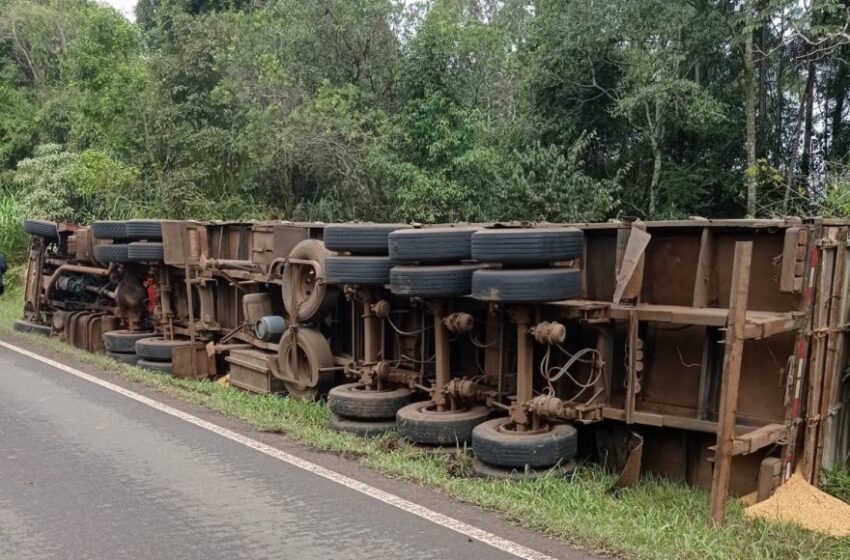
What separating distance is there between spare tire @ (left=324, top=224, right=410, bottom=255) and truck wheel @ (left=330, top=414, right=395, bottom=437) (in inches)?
60.7

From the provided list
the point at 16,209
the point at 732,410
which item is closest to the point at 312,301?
the point at 732,410

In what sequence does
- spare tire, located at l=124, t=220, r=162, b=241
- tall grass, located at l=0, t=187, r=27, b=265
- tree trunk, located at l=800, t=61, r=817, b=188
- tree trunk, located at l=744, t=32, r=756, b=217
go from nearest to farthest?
spare tire, located at l=124, t=220, r=162, b=241 < tree trunk, located at l=744, t=32, r=756, b=217 < tree trunk, located at l=800, t=61, r=817, b=188 < tall grass, located at l=0, t=187, r=27, b=265

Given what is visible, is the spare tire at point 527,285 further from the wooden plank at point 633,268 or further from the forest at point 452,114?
the forest at point 452,114

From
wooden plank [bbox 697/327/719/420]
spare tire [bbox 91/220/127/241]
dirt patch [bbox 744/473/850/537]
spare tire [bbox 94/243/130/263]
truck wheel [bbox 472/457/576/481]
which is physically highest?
spare tire [bbox 91/220/127/241]

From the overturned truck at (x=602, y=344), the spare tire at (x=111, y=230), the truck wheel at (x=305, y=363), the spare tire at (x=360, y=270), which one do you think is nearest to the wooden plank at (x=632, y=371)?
the overturned truck at (x=602, y=344)

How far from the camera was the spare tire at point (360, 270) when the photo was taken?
7.07 m

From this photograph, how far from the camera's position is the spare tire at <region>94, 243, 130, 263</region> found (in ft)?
35.4

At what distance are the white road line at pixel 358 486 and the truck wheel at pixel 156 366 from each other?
919 millimetres

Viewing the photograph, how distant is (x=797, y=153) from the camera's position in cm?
1875

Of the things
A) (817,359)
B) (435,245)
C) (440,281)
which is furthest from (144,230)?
(817,359)

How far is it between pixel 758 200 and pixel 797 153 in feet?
9.55

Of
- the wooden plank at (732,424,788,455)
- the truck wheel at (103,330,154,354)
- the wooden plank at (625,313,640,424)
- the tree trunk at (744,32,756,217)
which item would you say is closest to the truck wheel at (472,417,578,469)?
the wooden plank at (625,313,640,424)

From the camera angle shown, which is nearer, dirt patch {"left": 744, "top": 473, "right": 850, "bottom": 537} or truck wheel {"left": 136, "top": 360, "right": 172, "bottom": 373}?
dirt patch {"left": 744, "top": 473, "right": 850, "bottom": 537}

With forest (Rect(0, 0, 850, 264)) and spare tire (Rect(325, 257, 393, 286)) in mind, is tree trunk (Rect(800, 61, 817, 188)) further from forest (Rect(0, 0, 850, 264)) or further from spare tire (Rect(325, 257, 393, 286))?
spare tire (Rect(325, 257, 393, 286))
